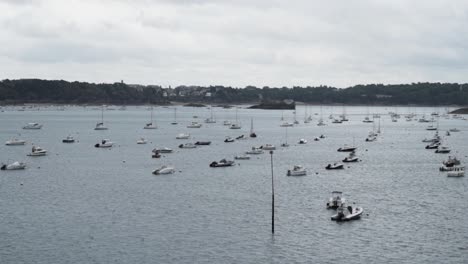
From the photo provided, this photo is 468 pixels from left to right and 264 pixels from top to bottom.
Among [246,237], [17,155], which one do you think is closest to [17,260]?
[246,237]

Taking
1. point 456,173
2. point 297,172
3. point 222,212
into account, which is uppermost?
point 456,173

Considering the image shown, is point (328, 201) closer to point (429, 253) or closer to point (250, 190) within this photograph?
point (250, 190)

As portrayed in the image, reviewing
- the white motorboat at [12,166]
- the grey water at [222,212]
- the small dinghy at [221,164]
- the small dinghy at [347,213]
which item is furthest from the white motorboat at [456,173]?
the white motorboat at [12,166]

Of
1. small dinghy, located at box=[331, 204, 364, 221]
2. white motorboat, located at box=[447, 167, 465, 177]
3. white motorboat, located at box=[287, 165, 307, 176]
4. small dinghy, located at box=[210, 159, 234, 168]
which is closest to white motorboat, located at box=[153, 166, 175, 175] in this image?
small dinghy, located at box=[210, 159, 234, 168]

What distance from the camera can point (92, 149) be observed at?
420ft

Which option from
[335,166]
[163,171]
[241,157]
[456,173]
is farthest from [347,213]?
[241,157]

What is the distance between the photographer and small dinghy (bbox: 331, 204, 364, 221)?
195ft

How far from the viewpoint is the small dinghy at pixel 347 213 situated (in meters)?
59.3

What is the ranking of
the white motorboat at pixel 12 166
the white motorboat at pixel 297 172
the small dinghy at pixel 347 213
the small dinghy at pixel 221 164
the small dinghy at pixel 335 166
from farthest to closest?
1. the small dinghy at pixel 221 164
2. the small dinghy at pixel 335 166
3. the white motorboat at pixel 12 166
4. the white motorboat at pixel 297 172
5. the small dinghy at pixel 347 213

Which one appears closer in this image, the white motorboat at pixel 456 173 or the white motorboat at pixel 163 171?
the white motorboat at pixel 456 173

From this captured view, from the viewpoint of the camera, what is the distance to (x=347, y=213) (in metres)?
60.8

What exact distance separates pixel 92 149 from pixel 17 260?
81.5m

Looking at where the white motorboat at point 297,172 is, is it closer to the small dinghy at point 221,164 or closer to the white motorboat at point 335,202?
the small dinghy at point 221,164

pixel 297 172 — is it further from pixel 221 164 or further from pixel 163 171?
pixel 163 171
